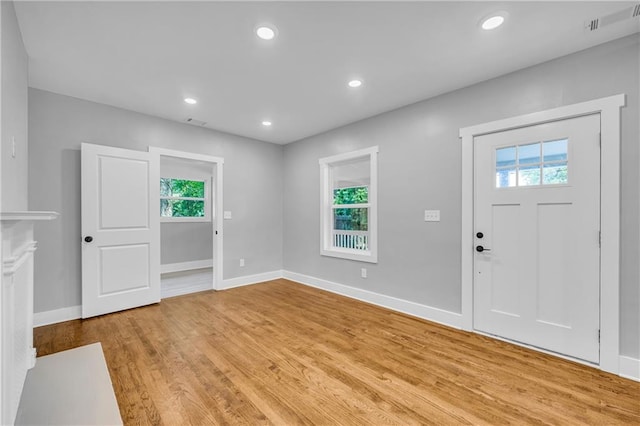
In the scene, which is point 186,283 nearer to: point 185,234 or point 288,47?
point 185,234

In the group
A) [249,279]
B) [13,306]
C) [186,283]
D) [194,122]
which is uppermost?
[194,122]

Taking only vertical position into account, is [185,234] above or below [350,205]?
below

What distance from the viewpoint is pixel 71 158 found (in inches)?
130

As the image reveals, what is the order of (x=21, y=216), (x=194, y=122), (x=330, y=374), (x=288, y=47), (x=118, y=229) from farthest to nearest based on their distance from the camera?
(x=194, y=122)
(x=118, y=229)
(x=288, y=47)
(x=330, y=374)
(x=21, y=216)

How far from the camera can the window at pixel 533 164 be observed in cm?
247

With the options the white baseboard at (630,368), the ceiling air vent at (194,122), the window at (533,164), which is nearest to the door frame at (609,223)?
the white baseboard at (630,368)

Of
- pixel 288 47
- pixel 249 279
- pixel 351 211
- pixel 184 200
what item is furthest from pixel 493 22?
pixel 184 200

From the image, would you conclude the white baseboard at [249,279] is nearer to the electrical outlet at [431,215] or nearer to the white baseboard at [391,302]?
the white baseboard at [391,302]

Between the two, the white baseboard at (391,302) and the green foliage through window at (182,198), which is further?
the green foliage through window at (182,198)

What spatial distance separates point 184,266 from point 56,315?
3.20 metres

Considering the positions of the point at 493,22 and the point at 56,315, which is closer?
the point at 493,22

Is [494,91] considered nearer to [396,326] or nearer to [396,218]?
[396,218]

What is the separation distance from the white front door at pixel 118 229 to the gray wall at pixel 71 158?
0.49 feet

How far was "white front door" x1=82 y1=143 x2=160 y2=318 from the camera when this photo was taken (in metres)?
3.30
